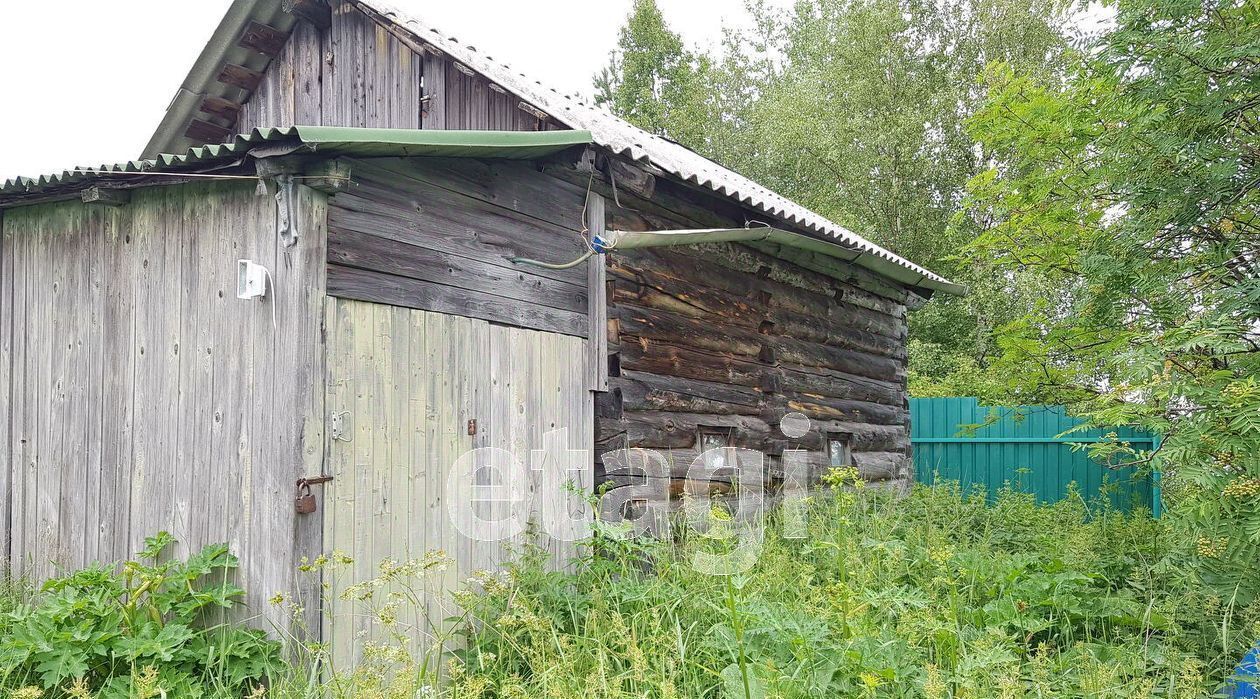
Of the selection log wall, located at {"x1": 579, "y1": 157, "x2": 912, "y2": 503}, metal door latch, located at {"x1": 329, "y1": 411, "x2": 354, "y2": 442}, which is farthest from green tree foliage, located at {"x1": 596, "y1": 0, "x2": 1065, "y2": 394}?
metal door latch, located at {"x1": 329, "y1": 411, "x2": 354, "y2": 442}

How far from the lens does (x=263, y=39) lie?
23.6 feet

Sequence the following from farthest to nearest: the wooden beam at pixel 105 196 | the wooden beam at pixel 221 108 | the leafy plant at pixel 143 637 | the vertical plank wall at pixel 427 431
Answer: the wooden beam at pixel 221 108
the wooden beam at pixel 105 196
the vertical plank wall at pixel 427 431
the leafy plant at pixel 143 637

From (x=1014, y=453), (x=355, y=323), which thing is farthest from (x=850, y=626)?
(x=1014, y=453)

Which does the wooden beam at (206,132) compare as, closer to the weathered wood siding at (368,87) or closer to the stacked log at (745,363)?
the weathered wood siding at (368,87)

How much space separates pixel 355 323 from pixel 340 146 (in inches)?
33.6

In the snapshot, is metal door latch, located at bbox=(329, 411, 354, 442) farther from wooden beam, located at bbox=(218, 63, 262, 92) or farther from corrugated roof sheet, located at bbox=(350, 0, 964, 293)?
wooden beam, located at bbox=(218, 63, 262, 92)

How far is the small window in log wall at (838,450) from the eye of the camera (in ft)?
28.2

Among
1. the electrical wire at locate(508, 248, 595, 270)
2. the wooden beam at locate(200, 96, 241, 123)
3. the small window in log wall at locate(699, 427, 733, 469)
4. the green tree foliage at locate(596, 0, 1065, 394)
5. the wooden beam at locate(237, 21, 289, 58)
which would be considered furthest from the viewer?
the green tree foliage at locate(596, 0, 1065, 394)

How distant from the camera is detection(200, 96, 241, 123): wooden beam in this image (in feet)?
25.2

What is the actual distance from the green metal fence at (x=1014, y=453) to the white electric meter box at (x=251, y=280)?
8.41 m

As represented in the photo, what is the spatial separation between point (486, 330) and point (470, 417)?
50 cm

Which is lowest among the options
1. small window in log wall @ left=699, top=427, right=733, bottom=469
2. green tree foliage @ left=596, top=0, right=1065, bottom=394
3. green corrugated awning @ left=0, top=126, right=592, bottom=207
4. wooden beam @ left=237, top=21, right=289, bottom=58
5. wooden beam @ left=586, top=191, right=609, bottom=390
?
small window in log wall @ left=699, top=427, right=733, bottom=469

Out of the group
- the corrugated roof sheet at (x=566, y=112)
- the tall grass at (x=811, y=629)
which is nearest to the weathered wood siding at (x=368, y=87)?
the corrugated roof sheet at (x=566, y=112)

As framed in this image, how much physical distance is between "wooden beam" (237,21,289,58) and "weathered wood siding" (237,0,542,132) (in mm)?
68
